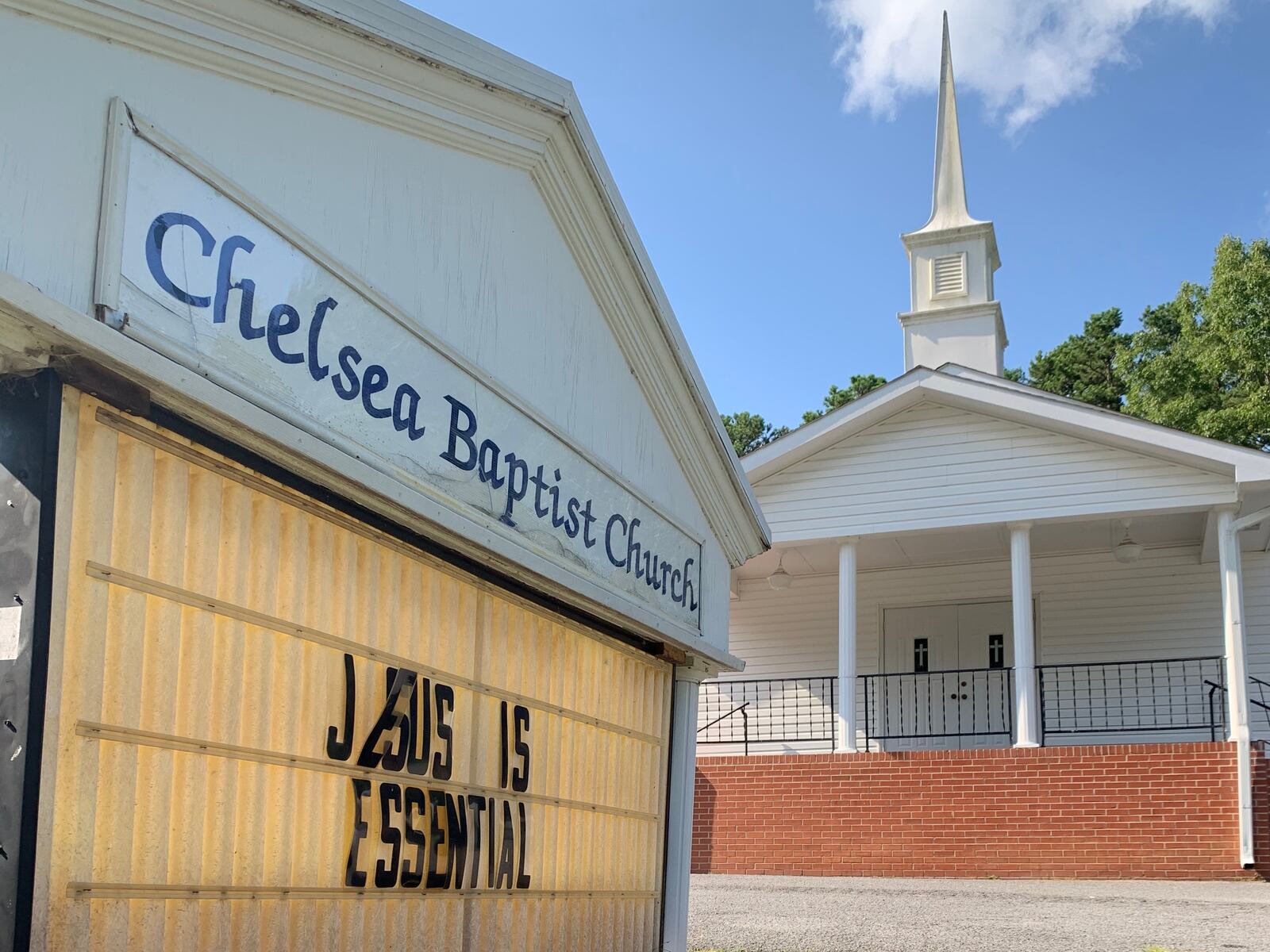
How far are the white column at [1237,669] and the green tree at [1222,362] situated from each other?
13675mm

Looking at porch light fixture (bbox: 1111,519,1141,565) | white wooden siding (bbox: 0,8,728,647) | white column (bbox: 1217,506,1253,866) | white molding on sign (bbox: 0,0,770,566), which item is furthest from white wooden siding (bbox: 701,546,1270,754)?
white wooden siding (bbox: 0,8,728,647)

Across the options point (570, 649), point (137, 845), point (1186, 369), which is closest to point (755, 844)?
point (570, 649)

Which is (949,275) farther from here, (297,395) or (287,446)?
(287,446)

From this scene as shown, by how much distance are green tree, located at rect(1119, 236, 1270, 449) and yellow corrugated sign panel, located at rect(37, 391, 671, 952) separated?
24.7m

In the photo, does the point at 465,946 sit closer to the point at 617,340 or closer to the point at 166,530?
the point at 166,530

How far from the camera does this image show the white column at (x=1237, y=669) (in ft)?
41.9

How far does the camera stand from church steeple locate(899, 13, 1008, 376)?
1944cm

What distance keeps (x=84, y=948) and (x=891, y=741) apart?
1527 centimetres

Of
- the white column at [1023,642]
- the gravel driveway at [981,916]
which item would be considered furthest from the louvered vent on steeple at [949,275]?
the gravel driveway at [981,916]

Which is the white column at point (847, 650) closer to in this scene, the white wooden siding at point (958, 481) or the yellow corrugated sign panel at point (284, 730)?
the white wooden siding at point (958, 481)

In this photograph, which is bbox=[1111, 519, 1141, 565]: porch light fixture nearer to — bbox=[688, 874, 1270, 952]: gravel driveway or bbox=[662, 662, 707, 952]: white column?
bbox=[688, 874, 1270, 952]: gravel driveway

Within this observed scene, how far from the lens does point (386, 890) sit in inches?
160

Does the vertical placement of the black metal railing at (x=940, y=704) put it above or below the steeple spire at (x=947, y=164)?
below

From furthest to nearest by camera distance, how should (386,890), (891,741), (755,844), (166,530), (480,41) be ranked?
(891,741)
(755,844)
(480,41)
(386,890)
(166,530)
